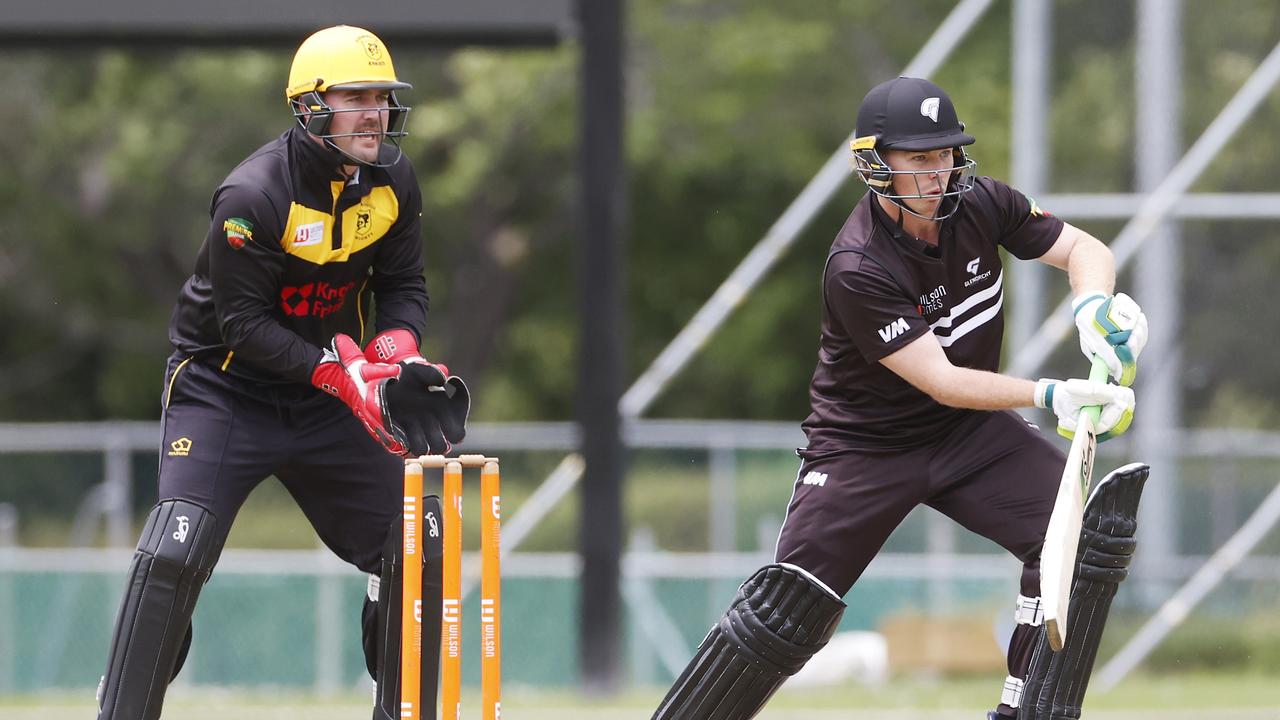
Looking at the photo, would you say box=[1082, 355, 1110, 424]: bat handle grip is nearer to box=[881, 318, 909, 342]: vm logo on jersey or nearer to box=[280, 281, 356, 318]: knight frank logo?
box=[881, 318, 909, 342]: vm logo on jersey

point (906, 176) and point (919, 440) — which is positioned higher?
point (906, 176)

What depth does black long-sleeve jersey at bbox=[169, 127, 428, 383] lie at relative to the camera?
4918 mm

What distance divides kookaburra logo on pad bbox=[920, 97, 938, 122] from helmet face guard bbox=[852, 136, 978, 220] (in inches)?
3.6

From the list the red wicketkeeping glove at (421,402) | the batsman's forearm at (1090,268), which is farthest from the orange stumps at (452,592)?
the batsman's forearm at (1090,268)

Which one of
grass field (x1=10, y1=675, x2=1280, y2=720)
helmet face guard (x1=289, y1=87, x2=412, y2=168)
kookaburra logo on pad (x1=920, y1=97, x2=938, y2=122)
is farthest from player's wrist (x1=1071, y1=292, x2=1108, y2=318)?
grass field (x1=10, y1=675, x2=1280, y2=720)

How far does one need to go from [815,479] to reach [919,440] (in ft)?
0.95

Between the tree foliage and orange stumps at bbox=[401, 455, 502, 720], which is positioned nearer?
orange stumps at bbox=[401, 455, 502, 720]

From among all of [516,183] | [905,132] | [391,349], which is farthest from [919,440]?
[516,183]

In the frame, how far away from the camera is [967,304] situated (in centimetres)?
490

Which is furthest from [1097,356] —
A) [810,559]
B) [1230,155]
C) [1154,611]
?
[1230,155]

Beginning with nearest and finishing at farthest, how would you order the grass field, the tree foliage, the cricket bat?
the cricket bat, the grass field, the tree foliage

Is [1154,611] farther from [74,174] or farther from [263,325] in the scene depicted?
[74,174]

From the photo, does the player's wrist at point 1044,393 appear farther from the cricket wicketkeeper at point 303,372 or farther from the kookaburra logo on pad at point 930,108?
the cricket wicketkeeper at point 303,372

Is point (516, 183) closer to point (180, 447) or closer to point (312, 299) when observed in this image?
point (312, 299)
